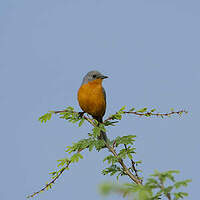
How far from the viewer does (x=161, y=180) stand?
2660 mm

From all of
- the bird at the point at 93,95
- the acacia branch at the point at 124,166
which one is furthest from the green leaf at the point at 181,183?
the bird at the point at 93,95

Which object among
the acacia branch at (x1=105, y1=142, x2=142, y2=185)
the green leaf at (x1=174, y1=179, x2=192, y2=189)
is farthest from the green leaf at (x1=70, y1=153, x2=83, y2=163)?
the green leaf at (x1=174, y1=179, x2=192, y2=189)

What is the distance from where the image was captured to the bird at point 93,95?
491 centimetres

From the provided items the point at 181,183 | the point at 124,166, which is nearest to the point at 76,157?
the point at 124,166

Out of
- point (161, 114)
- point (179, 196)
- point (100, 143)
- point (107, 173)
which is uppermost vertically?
point (161, 114)

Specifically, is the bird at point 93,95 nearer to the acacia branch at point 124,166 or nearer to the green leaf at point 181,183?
the acacia branch at point 124,166

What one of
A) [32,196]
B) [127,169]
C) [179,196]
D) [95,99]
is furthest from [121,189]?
[95,99]

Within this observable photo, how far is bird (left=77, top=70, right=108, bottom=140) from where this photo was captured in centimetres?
491

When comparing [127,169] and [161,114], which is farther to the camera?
[161,114]

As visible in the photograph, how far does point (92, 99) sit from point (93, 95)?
0.27ft

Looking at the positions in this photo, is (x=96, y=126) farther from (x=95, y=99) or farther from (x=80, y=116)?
(x=95, y=99)

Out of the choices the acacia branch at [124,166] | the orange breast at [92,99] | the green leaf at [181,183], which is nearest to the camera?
the green leaf at [181,183]

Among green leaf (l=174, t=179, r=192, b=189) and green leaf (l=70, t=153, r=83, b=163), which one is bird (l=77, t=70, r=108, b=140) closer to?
green leaf (l=70, t=153, r=83, b=163)

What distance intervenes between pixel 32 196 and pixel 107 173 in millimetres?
956
